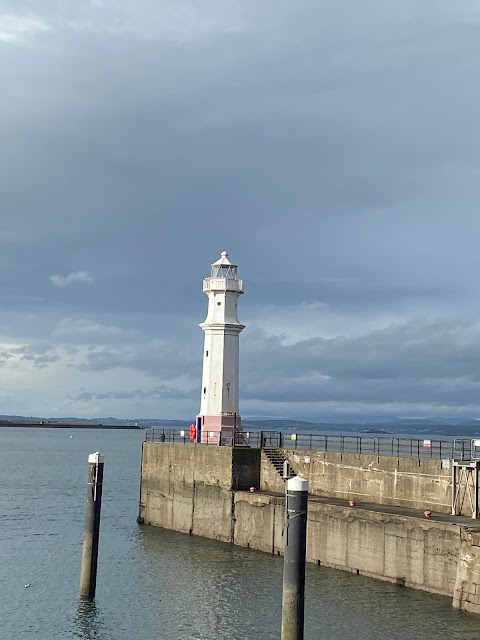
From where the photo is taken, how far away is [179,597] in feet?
90.4

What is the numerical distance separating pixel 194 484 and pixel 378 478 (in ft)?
29.9

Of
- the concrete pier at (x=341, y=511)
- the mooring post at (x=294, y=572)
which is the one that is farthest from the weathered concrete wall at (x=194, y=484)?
the mooring post at (x=294, y=572)

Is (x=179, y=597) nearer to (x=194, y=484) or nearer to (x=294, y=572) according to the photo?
(x=294, y=572)

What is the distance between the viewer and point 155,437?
44.0m

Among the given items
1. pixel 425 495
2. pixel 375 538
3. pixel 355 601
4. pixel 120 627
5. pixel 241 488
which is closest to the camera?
pixel 120 627

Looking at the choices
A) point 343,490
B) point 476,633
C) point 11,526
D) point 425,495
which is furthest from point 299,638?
point 11,526

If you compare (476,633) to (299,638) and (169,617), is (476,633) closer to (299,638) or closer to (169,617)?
(299,638)

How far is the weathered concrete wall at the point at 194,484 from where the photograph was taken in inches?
1443

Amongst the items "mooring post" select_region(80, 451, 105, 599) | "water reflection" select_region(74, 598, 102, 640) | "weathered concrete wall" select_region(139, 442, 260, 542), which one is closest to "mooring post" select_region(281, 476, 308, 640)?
"water reflection" select_region(74, 598, 102, 640)

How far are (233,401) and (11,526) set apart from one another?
12.3 meters

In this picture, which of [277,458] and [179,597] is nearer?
[179,597]

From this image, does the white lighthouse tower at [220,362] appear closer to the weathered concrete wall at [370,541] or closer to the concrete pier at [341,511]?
the concrete pier at [341,511]

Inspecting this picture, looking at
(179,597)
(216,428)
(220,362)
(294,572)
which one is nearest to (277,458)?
(216,428)

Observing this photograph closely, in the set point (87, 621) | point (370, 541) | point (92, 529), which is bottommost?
point (87, 621)
